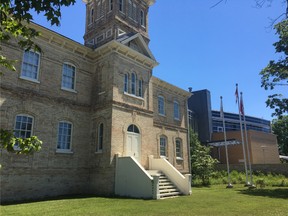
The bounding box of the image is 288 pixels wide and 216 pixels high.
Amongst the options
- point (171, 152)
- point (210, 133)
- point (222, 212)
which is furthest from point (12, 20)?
point (210, 133)

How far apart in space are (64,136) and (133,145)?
485cm

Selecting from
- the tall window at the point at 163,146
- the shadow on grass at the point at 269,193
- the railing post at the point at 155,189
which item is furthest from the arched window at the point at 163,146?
the railing post at the point at 155,189

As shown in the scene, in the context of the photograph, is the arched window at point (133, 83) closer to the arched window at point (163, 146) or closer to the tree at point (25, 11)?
the arched window at point (163, 146)

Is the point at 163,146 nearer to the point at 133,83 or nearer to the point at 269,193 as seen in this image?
the point at 133,83

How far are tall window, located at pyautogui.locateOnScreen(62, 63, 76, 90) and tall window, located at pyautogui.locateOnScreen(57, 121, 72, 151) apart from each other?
101 inches

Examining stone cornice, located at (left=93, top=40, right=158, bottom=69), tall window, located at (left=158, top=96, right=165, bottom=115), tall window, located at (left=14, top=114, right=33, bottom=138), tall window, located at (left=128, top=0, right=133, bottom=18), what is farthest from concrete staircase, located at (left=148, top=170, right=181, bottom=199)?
tall window, located at (left=128, top=0, right=133, bottom=18)

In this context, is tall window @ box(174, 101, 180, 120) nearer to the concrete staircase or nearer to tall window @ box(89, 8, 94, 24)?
the concrete staircase

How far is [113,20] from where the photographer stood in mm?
20812

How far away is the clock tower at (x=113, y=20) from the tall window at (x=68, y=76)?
4.08 metres

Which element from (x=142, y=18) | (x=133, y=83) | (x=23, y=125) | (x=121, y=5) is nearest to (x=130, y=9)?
(x=121, y=5)

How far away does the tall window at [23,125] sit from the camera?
47.4ft

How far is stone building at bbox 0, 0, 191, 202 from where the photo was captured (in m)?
14.5

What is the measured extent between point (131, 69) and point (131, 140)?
5.45 metres

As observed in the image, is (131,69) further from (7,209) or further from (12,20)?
(12,20)
